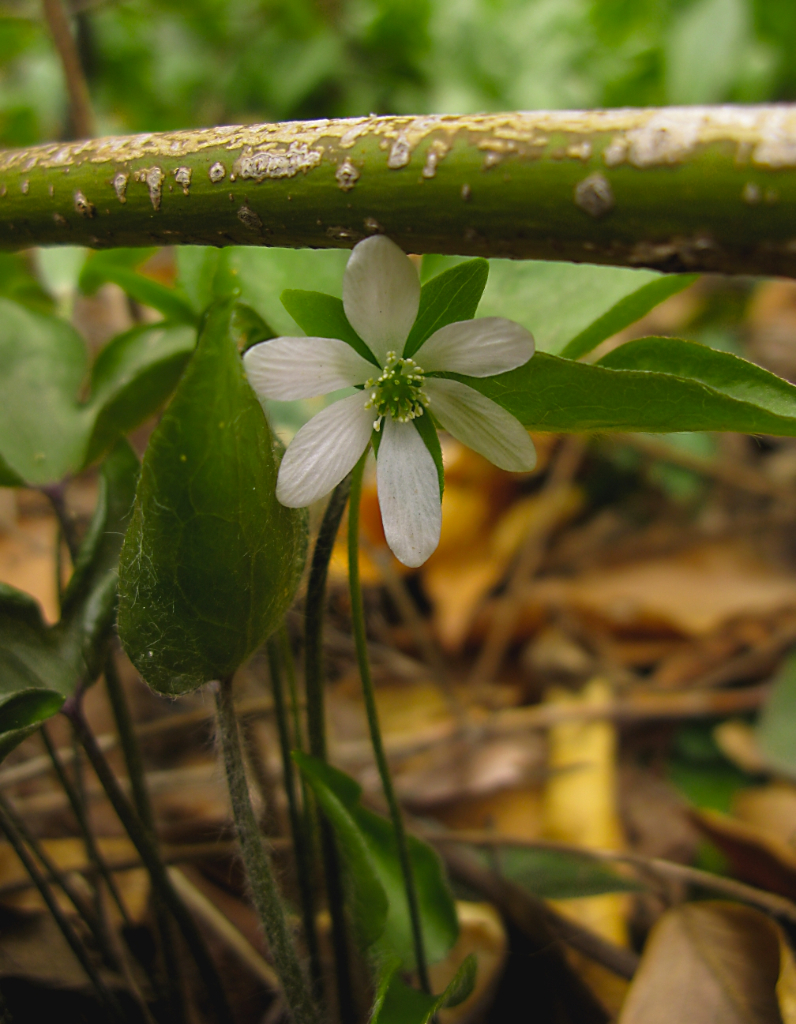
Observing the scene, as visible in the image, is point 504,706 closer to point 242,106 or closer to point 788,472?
point 788,472

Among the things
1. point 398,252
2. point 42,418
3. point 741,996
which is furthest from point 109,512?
point 741,996

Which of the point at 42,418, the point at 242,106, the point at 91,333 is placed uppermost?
the point at 242,106

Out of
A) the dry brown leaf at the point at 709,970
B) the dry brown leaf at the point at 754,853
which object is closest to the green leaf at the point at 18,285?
the dry brown leaf at the point at 709,970

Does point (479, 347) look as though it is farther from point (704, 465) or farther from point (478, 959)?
point (704, 465)

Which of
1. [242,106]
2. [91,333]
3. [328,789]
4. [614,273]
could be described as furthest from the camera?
[242,106]

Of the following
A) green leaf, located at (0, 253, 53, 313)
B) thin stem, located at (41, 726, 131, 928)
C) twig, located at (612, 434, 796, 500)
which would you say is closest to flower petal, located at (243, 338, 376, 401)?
thin stem, located at (41, 726, 131, 928)

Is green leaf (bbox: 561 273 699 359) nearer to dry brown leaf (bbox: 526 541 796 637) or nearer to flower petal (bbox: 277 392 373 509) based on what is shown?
flower petal (bbox: 277 392 373 509)

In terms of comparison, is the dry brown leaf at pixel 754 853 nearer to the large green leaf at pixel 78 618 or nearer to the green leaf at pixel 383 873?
the green leaf at pixel 383 873

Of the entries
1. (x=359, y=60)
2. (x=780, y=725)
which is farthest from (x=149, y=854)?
(x=359, y=60)
